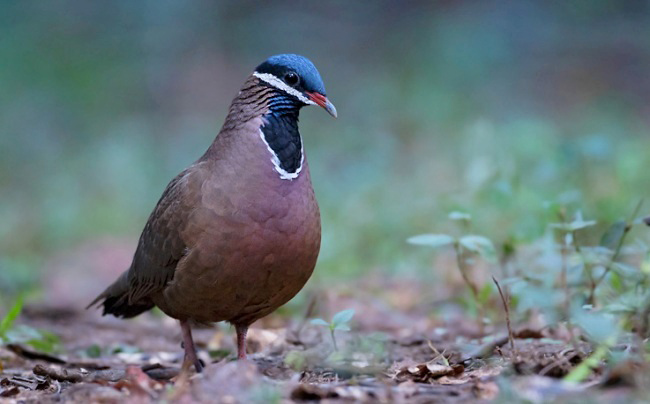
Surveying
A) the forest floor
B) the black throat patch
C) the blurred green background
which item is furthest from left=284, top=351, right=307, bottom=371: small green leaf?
the blurred green background

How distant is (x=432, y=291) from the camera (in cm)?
771

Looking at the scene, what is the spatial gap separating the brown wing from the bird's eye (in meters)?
0.60

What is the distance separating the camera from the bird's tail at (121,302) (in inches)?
227

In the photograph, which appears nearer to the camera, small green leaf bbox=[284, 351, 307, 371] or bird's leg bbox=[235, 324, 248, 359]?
small green leaf bbox=[284, 351, 307, 371]

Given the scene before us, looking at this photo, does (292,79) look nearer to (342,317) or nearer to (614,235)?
(342,317)

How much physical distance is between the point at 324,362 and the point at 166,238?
1033 millimetres

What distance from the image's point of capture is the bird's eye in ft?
16.6

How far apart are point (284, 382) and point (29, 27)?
1369 centimetres

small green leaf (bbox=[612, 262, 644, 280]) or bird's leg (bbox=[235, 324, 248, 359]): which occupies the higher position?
small green leaf (bbox=[612, 262, 644, 280])

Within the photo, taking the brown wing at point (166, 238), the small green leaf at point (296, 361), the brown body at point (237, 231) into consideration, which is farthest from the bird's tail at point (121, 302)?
the small green leaf at point (296, 361)

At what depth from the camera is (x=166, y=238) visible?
16.8 ft

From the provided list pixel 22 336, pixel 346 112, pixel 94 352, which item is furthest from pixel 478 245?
pixel 346 112

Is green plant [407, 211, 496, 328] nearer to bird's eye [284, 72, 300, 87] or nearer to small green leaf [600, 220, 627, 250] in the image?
small green leaf [600, 220, 627, 250]

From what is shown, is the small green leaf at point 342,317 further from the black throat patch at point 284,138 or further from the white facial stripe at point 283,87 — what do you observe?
the white facial stripe at point 283,87
